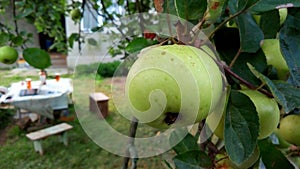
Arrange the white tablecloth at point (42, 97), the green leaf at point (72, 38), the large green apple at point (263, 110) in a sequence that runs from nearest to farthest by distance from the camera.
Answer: the large green apple at point (263, 110), the green leaf at point (72, 38), the white tablecloth at point (42, 97)

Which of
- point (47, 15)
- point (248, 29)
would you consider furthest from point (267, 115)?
point (47, 15)

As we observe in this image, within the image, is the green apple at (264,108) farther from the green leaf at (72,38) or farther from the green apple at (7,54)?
the green leaf at (72,38)

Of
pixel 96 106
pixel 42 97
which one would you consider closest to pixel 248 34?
pixel 96 106

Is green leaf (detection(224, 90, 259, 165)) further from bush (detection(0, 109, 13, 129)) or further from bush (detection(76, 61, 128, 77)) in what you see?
bush (detection(0, 109, 13, 129))

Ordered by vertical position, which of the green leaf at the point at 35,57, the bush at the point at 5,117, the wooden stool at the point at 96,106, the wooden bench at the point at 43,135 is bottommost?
the bush at the point at 5,117

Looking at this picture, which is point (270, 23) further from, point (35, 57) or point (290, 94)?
point (35, 57)

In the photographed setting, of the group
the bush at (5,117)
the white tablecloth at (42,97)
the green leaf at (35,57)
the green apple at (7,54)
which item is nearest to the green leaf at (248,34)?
the green leaf at (35,57)

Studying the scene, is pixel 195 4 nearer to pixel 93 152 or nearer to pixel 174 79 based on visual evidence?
pixel 174 79
